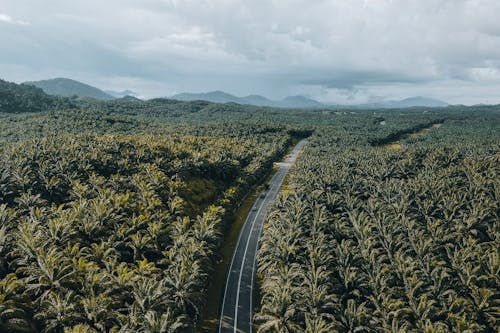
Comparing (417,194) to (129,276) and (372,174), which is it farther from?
(129,276)

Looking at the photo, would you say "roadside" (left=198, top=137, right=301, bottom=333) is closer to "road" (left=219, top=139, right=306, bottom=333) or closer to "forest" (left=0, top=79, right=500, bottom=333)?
"road" (left=219, top=139, right=306, bottom=333)

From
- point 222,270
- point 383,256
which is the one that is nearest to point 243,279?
point 222,270

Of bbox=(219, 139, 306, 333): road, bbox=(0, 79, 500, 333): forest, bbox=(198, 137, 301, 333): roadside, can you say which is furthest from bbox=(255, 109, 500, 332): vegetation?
bbox=(198, 137, 301, 333): roadside

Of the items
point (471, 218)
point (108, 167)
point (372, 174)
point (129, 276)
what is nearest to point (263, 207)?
point (372, 174)

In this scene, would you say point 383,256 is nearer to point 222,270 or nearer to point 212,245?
point 212,245

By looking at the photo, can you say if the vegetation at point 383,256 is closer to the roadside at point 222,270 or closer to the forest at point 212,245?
the forest at point 212,245

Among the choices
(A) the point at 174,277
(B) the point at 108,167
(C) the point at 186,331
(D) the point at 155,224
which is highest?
(B) the point at 108,167

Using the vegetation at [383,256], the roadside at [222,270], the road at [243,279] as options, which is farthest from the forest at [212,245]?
the road at [243,279]
